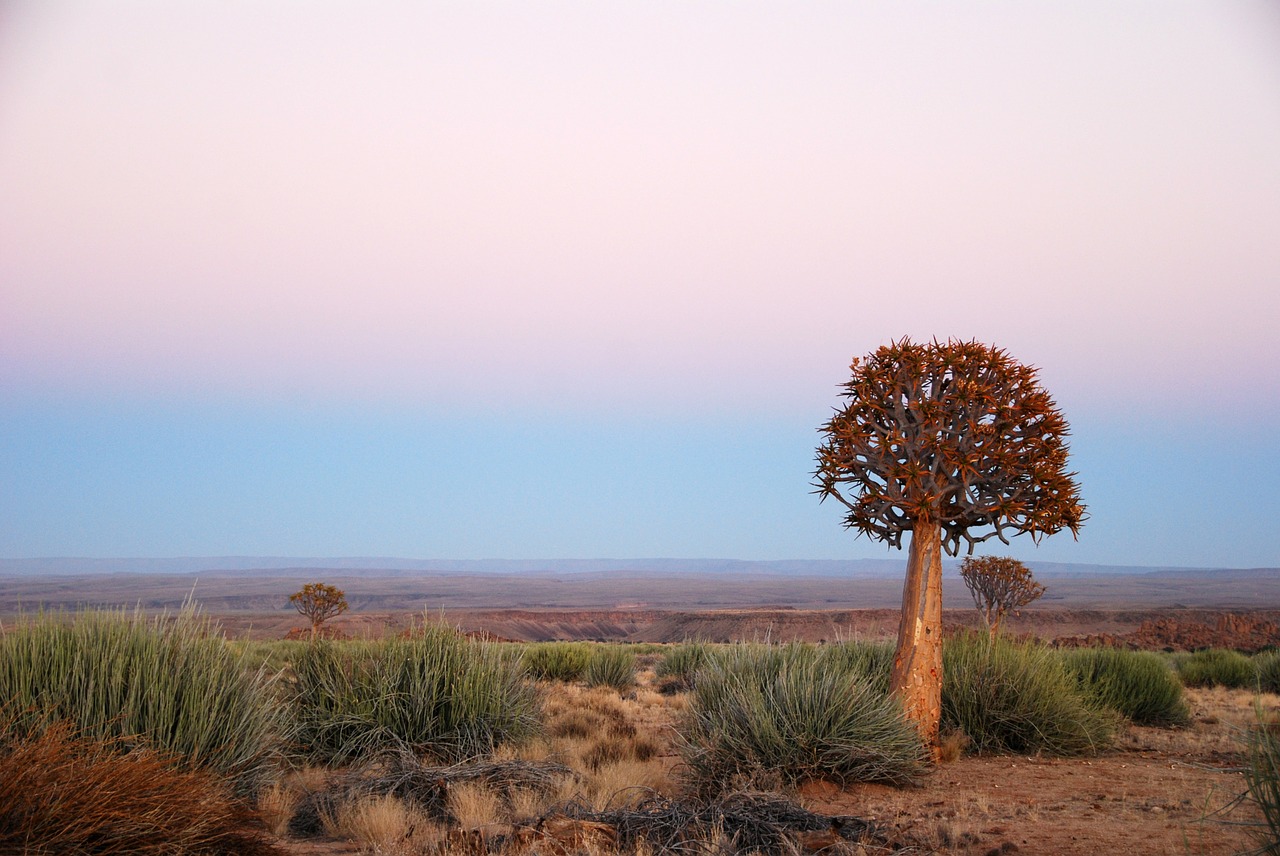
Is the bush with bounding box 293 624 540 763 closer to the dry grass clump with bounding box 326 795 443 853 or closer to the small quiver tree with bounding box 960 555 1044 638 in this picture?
the dry grass clump with bounding box 326 795 443 853

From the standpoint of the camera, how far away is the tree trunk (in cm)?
937

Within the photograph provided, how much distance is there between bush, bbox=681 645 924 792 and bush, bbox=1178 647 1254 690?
16199 mm

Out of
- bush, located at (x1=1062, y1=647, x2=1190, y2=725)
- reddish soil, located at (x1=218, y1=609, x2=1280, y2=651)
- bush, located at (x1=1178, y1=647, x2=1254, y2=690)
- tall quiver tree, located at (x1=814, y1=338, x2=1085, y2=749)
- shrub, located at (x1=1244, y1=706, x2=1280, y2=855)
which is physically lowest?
reddish soil, located at (x1=218, y1=609, x2=1280, y2=651)

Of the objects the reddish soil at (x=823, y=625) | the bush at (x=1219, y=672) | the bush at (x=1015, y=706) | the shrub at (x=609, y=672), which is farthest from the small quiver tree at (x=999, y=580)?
the bush at (x=1015, y=706)

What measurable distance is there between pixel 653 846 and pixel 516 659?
5.51 metres

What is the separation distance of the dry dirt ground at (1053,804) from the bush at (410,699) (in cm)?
84

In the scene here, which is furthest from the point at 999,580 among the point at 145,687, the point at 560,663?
the point at 145,687

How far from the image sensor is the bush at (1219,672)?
2128cm

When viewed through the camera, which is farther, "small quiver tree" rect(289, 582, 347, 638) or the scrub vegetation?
"small quiver tree" rect(289, 582, 347, 638)

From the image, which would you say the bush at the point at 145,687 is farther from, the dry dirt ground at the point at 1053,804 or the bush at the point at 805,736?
the bush at the point at 805,736

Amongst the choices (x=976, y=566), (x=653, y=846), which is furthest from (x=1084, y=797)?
(x=976, y=566)

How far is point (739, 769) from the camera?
328 inches

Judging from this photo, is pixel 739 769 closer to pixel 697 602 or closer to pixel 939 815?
pixel 939 815

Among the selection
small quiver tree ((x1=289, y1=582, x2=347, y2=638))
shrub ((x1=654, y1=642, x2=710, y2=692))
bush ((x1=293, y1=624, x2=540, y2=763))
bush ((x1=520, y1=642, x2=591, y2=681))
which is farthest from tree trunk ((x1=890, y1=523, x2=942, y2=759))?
small quiver tree ((x1=289, y1=582, x2=347, y2=638))
